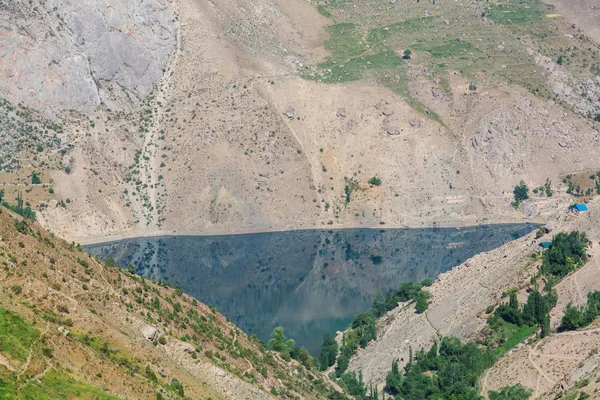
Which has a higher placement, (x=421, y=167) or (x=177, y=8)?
(x=177, y=8)

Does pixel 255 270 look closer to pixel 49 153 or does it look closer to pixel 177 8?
pixel 49 153

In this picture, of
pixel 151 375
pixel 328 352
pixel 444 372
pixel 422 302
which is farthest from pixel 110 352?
pixel 422 302

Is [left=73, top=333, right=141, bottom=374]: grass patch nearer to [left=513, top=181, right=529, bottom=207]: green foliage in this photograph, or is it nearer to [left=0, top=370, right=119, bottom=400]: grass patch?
[left=0, top=370, right=119, bottom=400]: grass patch

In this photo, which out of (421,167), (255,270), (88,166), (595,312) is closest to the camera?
(595,312)

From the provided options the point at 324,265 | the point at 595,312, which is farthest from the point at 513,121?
the point at 595,312

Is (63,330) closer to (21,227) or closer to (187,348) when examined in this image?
(187,348)

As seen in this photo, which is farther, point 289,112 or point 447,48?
point 447,48

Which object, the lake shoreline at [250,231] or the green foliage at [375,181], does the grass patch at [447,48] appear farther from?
the lake shoreline at [250,231]

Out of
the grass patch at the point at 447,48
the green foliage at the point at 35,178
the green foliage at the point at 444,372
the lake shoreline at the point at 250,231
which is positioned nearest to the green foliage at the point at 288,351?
the green foliage at the point at 444,372
